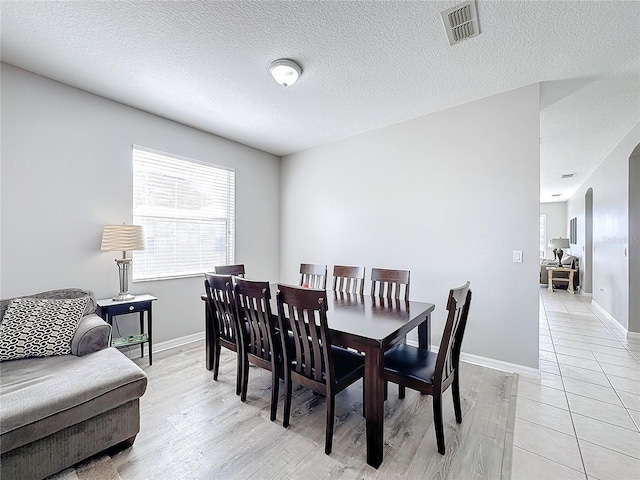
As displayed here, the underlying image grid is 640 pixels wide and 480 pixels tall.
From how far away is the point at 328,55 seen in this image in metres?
2.30

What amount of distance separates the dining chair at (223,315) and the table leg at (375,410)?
1.17 metres

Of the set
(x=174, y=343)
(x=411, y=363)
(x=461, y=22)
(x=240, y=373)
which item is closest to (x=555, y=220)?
(x=461, y=22)

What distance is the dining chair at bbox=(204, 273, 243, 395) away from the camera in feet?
7.63

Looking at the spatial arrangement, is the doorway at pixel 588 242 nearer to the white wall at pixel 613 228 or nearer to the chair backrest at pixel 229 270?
the white wall at pixel 613 228

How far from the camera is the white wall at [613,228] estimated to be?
383 centimetres

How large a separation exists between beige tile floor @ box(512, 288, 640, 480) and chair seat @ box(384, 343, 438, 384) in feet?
2.15

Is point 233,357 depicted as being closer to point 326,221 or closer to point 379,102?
point 326,221

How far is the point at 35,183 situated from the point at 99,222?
57 cm

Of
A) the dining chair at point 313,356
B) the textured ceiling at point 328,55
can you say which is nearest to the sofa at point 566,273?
the textured ceiling at point 328,55

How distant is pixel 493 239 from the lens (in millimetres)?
2969

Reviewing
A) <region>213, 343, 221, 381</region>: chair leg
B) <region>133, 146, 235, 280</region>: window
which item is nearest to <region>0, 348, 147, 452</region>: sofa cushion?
<region>213, 343, 221, 381</region>: chair leg

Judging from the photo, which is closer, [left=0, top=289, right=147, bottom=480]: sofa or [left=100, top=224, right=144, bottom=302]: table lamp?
[left=0, top=289, right=147, bottom=480]: sofa

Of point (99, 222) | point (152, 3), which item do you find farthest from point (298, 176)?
point (152, 3)

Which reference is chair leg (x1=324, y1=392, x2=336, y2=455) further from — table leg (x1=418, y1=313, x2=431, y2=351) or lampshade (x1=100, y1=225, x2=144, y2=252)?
lampshade (x1=100, y1=225, x2=144, y2=252)
